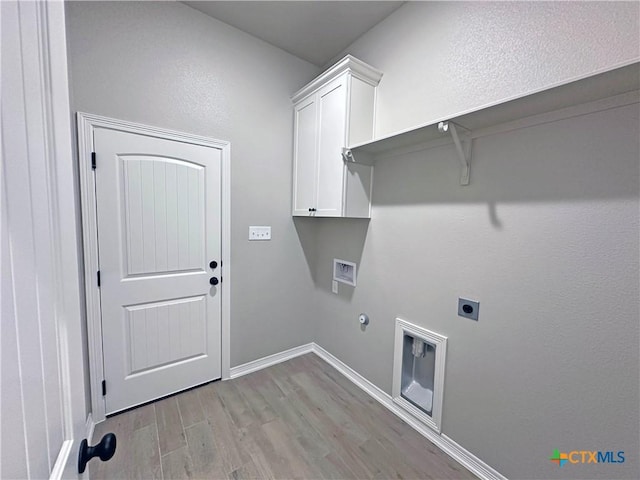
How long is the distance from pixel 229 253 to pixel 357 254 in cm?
114

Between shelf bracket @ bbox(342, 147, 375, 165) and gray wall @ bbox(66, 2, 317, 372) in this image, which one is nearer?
gray wall @ bbox(66, 2, 317, 372)

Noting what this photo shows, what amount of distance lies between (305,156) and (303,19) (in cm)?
104

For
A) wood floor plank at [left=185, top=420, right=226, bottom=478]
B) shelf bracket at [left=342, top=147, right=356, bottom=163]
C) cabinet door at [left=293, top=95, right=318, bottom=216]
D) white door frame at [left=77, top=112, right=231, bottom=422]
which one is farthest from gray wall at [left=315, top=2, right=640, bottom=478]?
white door frame at [left=77, top=112, right=231, bottom=422]

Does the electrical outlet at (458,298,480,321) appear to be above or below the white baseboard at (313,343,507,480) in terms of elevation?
above

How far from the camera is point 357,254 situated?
2326 mm

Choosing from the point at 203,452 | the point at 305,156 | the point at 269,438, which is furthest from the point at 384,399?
the point at 305,156

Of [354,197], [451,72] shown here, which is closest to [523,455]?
[354,197]

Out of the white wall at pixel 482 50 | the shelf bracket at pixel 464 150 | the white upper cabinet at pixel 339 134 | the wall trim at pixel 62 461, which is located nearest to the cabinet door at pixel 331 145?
the white upper cabinet at pixel 339 134

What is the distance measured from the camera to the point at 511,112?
1.26 metres

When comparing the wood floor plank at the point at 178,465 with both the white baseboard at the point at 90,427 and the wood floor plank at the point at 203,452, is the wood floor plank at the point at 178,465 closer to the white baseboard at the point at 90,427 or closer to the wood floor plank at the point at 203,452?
the wood floor plank at the point at 203,452

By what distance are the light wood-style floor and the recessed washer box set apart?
3.07ft

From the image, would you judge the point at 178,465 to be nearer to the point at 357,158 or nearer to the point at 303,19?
the point at 357,158

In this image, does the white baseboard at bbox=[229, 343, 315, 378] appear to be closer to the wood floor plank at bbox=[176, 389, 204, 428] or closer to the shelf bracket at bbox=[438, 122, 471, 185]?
the wood floor plank at bbox=[176, 389, 204, 428]

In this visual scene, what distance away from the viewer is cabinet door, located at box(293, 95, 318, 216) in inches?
90.6
